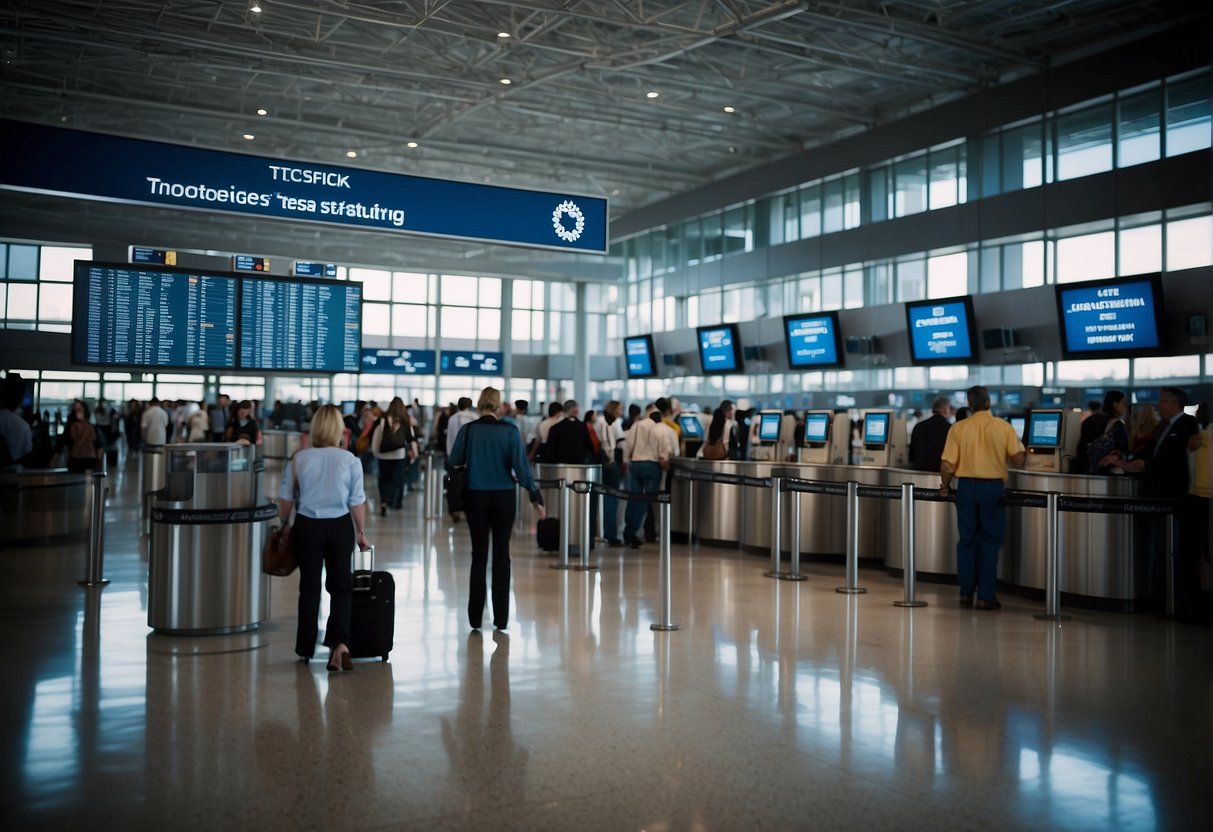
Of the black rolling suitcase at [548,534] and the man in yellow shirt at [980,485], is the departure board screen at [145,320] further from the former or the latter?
the man in yellow shirt at [980,485]

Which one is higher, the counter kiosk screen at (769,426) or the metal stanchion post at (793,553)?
the counter kiosk screen at (769,426)

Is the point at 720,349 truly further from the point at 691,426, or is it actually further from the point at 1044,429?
the point at 1044,429

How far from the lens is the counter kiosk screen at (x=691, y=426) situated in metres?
18.2

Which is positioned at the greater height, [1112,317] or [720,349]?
[720,349]

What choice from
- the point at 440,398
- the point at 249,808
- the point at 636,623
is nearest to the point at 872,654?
the point at 636,623

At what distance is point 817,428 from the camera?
13.3m

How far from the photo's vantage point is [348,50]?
17703mm

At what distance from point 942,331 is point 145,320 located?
1164 centimetres

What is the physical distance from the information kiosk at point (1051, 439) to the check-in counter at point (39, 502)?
32.3ft

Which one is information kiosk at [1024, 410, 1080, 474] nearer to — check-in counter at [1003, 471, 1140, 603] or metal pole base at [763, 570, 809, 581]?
check-in counter at [1003, 471, 1140, 603]

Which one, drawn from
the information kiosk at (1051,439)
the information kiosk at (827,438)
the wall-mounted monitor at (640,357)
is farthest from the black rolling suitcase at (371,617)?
the wall-mounted monitor at (640,357)

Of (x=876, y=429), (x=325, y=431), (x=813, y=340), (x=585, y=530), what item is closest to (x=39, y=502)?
(x=585, y=530)

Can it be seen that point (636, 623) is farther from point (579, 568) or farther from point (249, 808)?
point (249, 808)

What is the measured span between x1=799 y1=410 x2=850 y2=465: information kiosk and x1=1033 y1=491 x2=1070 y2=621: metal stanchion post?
4.41 metres
